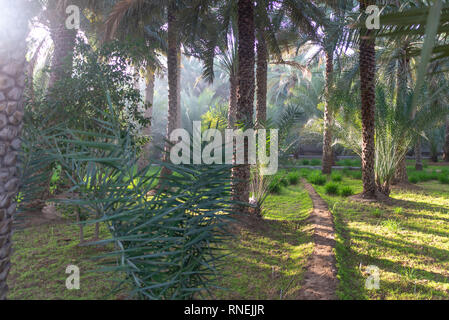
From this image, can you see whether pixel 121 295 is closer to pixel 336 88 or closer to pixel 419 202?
pixel 419 202

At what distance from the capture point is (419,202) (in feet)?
27.2

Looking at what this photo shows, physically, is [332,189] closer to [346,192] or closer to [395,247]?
[346,192]

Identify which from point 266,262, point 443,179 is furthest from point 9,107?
point 443,179

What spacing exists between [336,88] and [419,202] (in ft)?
13.2

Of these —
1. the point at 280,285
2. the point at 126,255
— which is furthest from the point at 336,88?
the point at 126,255

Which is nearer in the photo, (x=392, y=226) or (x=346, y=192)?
(x=392, y=226)

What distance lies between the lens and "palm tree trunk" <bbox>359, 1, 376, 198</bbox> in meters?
8.26

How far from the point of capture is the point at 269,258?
14.8 feet

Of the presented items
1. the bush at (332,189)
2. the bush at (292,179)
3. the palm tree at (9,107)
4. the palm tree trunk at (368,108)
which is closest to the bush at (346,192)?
the bush at (332,189)

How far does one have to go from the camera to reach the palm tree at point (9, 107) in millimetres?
2121

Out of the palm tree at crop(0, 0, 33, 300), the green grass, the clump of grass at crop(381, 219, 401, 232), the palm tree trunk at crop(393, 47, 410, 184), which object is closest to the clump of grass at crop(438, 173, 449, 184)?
the palm tree trunk at crop(393, 47, 410, 184)

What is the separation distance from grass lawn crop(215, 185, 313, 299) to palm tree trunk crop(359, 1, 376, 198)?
2.23 meters

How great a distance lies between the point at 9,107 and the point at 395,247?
537cm

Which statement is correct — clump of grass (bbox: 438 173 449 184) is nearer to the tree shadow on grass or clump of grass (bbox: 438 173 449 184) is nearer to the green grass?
the tree shadow on grass
